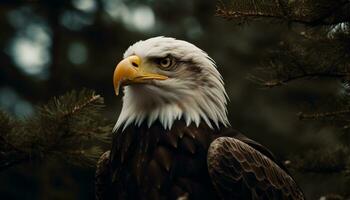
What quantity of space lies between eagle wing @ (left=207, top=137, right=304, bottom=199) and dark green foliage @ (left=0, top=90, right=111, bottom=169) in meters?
0.89

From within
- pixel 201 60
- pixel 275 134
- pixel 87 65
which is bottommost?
pixel 275 134

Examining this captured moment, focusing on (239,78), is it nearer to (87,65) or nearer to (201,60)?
(87,65)

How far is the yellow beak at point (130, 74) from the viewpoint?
6.67m

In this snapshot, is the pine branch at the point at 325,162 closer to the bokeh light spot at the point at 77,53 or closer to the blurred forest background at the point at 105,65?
the blurred forest background at the point at 105,65

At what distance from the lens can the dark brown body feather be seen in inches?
260

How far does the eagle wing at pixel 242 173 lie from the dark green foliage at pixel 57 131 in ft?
2.92

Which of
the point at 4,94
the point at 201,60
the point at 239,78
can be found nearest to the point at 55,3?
the point at 4,94

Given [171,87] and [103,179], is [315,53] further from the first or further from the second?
[103,179]

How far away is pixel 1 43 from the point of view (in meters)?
16.8

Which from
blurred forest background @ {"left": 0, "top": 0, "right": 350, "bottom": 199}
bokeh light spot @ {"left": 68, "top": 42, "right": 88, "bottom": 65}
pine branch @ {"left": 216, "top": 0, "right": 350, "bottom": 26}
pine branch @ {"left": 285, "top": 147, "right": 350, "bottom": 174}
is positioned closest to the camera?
pine branch @ {"left": 216, "top": 0, "right": 350, "bottom": 26}

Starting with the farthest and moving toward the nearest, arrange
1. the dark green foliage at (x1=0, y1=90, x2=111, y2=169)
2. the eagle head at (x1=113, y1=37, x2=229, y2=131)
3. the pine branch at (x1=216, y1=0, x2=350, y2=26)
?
the eagle head at (x1=113, y1=37, x2=229, y2=131) < the pine branch at (x1=216, y1=0, x2=350, y2=26) < the dark green foliage at (x1=0, y1=90, x2=111, y2=169)

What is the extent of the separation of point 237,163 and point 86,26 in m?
11.0

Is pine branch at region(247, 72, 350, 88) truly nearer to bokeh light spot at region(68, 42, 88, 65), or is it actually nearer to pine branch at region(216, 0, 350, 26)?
pine branch at region(216, 0, 350, 26)

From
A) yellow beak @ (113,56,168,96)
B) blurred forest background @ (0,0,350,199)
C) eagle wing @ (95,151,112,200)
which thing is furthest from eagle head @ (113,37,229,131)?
blurred forest background @ (0,0,350,199)
